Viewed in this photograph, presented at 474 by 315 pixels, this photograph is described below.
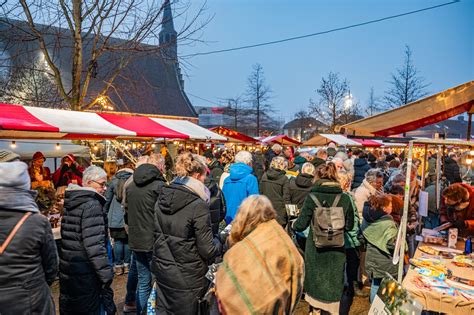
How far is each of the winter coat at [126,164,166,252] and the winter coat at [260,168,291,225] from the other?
2.05 m

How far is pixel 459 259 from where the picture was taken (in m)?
3.43

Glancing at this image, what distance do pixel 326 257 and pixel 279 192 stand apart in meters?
1.85

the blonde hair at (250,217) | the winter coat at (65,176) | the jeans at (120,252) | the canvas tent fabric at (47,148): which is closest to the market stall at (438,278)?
the blonde hair at (250,217)

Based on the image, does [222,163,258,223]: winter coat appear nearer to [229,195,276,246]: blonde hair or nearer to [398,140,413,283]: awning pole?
[398,140,413,283]: awning pole

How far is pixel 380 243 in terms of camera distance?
143 inches

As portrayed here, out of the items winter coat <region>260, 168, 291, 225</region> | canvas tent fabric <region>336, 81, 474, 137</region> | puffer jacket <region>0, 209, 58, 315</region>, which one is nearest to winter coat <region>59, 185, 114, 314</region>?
puffer jacket <region>0, 209, 58, 315</region>

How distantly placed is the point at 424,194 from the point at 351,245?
101cm

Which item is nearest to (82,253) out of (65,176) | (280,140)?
(65,176)

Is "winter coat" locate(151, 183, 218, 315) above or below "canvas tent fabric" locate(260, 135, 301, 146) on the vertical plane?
below

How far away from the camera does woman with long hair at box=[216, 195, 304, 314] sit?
2.10 metres

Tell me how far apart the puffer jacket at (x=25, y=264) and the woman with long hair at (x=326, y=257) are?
2.52 metres

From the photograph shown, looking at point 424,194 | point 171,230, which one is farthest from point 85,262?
point 424,194

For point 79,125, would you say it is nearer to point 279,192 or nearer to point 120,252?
point 120,252

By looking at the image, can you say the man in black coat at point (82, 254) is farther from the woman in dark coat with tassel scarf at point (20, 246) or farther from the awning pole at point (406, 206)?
the awning pole at point (406, 206)
